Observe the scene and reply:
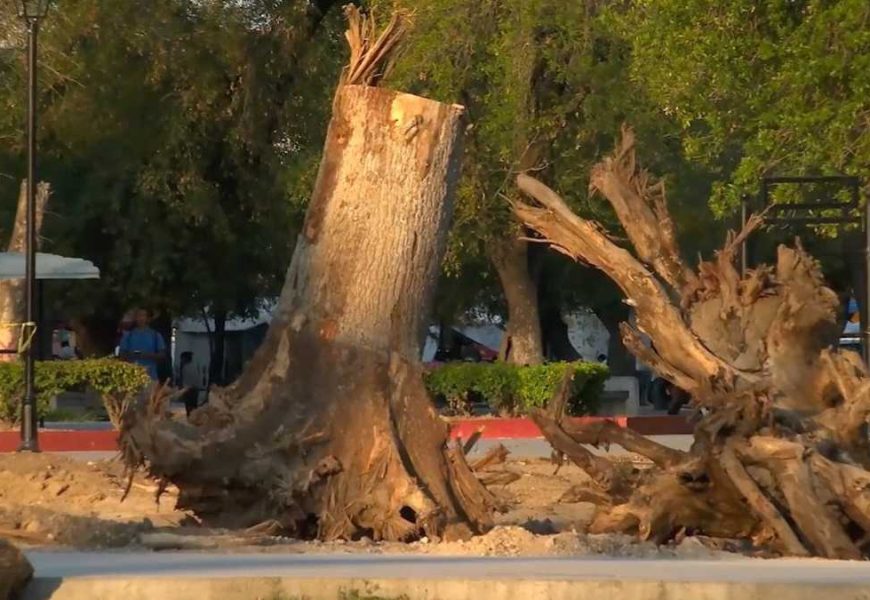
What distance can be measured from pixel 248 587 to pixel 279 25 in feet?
71.7

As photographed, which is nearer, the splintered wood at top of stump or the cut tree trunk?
the splintered wood at top of stump

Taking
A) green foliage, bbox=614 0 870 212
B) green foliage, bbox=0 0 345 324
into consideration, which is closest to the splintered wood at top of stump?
green foliage, bbox=614 0 870 212

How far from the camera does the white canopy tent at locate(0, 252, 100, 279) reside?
21594 millimetres

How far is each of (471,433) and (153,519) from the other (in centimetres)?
609

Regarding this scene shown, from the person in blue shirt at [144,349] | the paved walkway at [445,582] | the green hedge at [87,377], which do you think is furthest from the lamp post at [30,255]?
the paved walkway at [445,582]

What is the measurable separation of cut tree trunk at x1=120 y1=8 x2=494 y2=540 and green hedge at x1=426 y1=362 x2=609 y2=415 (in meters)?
12.6

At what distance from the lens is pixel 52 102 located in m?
30.8

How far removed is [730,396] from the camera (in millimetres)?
11211

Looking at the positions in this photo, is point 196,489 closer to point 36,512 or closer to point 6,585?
point 36,512

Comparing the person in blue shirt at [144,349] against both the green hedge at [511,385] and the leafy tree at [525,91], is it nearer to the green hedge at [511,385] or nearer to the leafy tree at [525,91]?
the green hedge at [511,385]

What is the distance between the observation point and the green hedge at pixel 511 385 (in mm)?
24344

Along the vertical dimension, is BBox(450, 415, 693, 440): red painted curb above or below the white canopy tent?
below

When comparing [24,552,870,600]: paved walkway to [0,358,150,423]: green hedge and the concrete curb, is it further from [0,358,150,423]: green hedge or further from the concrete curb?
[0,358,150,423]: green hedge

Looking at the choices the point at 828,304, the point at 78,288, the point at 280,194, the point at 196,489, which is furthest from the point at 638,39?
the point at 78,288
